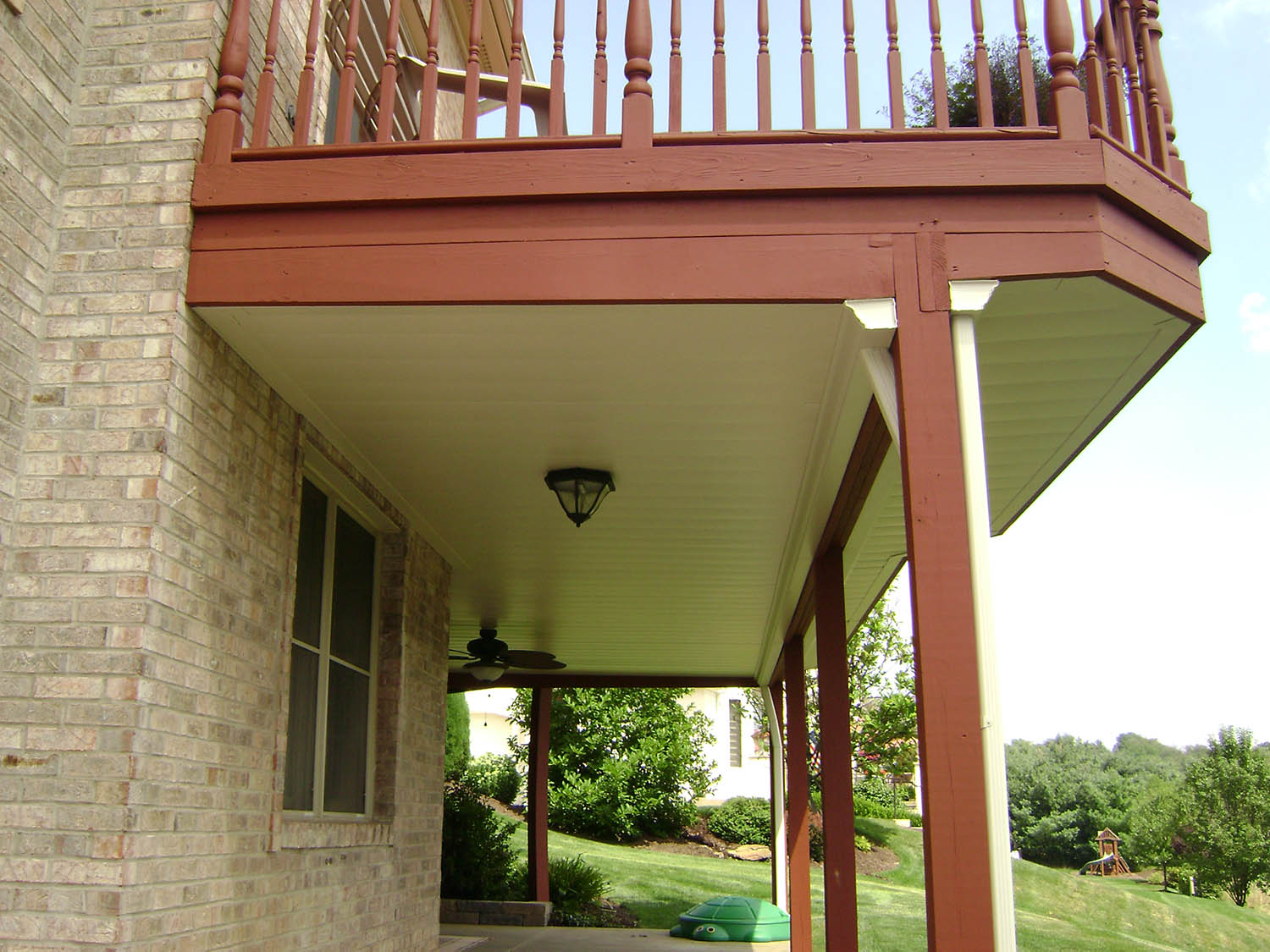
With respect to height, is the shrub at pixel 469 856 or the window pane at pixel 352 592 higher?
the window pane at pixel 352 592

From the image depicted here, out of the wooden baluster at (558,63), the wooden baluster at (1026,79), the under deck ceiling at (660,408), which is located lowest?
the under deck ceiling at (660,408)

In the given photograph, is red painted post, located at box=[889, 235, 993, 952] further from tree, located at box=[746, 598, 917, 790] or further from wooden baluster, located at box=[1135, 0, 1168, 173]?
tree, located at box=[746, 598, 917, 790]

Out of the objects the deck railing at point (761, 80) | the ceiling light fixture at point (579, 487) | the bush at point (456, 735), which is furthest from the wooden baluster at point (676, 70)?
the bush at point (456, 735)

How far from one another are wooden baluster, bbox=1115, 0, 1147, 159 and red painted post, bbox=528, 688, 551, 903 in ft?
32.6

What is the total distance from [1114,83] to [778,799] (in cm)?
901

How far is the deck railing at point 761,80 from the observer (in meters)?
3.48

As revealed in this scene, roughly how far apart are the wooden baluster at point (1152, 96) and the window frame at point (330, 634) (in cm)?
336

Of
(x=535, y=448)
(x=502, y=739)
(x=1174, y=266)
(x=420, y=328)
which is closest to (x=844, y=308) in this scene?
(x=1174, y=266)

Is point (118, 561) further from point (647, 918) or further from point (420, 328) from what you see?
point (647, 918)

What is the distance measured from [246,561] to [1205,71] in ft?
90.6

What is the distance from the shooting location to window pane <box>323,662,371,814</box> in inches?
197

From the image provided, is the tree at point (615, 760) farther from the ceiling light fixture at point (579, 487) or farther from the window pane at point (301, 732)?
the window pane at point (301, 732)

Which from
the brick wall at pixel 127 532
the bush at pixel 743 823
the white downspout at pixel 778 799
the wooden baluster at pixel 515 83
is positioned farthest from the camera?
the bush at pixel 743 823

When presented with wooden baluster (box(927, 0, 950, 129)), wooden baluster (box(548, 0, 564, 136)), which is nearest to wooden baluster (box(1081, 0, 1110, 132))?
wooden baluster (box(927, 0, 950, 129))
